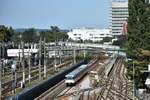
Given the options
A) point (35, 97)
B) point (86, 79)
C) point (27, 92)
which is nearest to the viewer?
point (27, 92)

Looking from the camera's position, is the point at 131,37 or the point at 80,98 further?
the point at 131,37

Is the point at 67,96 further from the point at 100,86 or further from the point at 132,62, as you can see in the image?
the point at 100,86

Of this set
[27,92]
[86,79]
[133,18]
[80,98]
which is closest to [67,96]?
[80,98]

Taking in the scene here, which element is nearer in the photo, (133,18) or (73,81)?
(133,18)

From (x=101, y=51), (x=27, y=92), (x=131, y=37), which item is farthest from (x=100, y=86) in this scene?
(x=101, y=51)

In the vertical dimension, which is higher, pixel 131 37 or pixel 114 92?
pixel 131 37

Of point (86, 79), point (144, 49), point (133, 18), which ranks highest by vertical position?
point (133, 18)

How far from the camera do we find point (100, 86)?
2837 inches

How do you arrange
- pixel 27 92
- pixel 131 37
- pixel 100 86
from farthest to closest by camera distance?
pixel 100 86
pixel 131 37
pixel 27 92

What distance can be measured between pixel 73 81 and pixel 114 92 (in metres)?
10.5

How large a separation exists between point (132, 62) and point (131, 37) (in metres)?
4.00

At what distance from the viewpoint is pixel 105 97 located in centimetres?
5769

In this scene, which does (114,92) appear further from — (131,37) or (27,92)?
(27,92)

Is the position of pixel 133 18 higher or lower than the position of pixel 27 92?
higher
